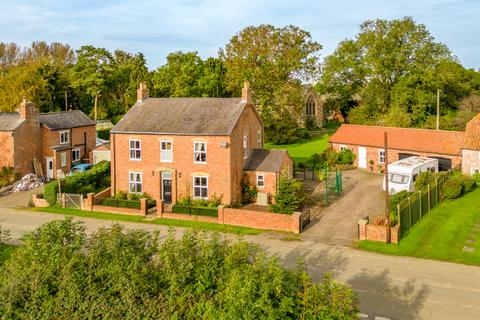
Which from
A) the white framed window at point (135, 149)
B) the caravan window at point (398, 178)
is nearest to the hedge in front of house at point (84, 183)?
the white framed window at point (135, 149)

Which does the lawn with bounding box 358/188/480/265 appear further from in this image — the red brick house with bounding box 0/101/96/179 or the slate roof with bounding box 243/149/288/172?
the red brick house with bounding box 0/101/96/179

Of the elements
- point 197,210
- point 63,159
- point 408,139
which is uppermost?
point 408,139

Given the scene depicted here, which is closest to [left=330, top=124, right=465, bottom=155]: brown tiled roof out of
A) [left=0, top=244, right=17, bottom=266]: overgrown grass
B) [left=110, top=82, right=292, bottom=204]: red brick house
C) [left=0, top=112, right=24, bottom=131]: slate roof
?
[left=110, top=82, right=292, bottom=204]: red brick house

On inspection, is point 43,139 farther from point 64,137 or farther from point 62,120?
point 62,120

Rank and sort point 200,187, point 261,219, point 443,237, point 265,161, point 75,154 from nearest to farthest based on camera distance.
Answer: point 443,237
point 261,219
point 200,187
point 265,161
point 75,154

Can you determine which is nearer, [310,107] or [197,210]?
[197,210]

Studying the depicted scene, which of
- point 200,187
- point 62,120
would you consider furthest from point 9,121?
point 200,187
